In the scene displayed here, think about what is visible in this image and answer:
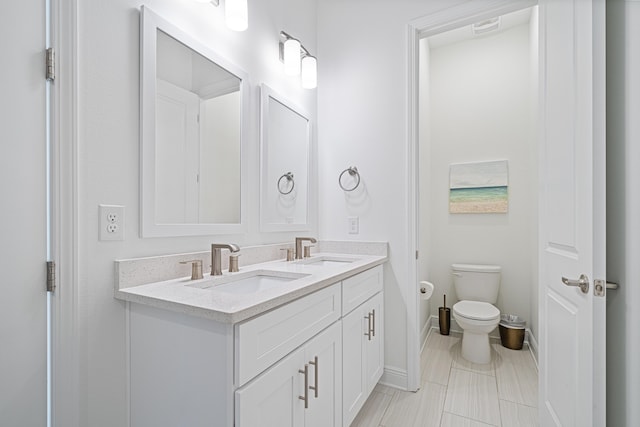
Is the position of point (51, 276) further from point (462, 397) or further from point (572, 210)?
point (462, 397)

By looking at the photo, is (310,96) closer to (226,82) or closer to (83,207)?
(226,82)

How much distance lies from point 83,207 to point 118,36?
2.00 ft

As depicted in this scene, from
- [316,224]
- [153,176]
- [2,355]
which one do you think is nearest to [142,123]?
[153,176]

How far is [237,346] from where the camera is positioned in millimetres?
786

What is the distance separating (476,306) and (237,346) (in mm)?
2336

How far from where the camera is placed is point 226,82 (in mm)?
1478

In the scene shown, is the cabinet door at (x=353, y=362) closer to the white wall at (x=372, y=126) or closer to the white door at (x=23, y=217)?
the white wall at (x=372, y=126)

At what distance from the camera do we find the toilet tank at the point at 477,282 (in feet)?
8.95

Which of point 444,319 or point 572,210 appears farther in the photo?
point 444,319

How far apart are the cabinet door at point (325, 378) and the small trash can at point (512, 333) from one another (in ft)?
6.53

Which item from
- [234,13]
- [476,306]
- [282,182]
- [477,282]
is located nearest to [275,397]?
[282,182]

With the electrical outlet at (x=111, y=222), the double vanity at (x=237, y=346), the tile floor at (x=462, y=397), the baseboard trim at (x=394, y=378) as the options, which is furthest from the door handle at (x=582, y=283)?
the electrical outlet at (x=111, y=222)

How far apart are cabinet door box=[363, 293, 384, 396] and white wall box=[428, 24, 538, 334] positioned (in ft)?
4.52

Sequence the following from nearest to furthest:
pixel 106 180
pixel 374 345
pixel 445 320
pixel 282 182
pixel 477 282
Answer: pixel 106 180
pixel 374 345
pixel 282 182
pixel 477 282
pixel 445 320
